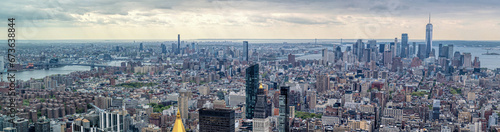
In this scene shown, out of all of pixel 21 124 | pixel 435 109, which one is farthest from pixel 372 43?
pixel 21 124

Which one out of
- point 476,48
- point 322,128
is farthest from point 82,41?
point 476,48

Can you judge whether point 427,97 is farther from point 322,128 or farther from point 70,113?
point 70,113

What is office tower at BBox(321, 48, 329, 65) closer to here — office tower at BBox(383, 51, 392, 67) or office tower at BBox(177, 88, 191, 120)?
office tower at BBox(383, 51, 392, 67)

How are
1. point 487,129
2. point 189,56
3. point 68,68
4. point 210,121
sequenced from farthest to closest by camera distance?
point 189,56 → point 68,68 → point 487,129 → point 210,121

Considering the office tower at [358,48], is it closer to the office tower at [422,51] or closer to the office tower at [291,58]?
the office tower at [422,51]

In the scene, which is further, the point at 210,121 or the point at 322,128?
the point at 322,128

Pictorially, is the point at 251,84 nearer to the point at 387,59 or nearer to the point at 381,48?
the point at 381,48
